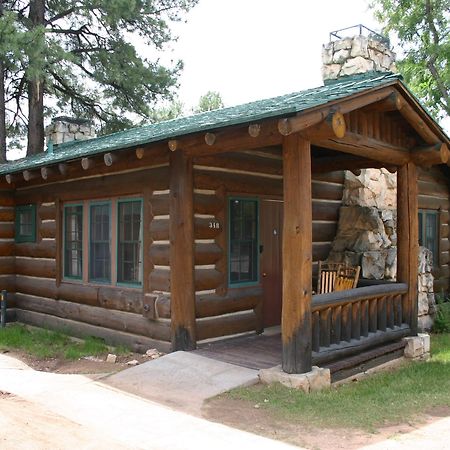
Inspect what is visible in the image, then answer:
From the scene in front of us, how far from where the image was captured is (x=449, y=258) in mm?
14211

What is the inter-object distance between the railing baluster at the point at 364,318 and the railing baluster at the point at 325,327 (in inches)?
42.9

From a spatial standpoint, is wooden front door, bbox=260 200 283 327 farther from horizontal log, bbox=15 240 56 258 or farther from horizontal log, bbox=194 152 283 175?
horizontal log, bbox=15 240 56 258

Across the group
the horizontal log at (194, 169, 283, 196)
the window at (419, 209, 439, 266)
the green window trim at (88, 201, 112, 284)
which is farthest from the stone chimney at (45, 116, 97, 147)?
the window at (419, 209, 439, 266)

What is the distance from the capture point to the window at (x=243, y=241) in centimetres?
899

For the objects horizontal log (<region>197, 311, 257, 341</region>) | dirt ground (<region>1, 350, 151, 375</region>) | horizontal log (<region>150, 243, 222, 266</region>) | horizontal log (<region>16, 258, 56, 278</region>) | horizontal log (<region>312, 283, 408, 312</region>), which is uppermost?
horizontal log (<region>150, 243, 222, 266</region>)

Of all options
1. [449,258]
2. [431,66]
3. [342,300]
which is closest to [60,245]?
[342,300]

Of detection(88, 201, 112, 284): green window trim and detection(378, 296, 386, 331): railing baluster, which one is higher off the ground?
detection(88, 201, 112, 284): green window trim

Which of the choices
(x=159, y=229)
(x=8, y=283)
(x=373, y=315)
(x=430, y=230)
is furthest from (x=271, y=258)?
(x=8, y=283)

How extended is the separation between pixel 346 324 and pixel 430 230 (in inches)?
271

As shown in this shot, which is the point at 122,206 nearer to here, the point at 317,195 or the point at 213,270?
the point at 213,270

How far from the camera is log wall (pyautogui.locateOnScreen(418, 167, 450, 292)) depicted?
13234 mm

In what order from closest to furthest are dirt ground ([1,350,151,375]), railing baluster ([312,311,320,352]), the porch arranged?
1. railing baluster ([312,311,320,352])
2. the porch
3. dirt ground ([1,350,151,375])

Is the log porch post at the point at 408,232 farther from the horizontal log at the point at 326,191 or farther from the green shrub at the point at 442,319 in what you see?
the green shrub at the point at 442,319

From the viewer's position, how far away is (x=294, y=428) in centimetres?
554
